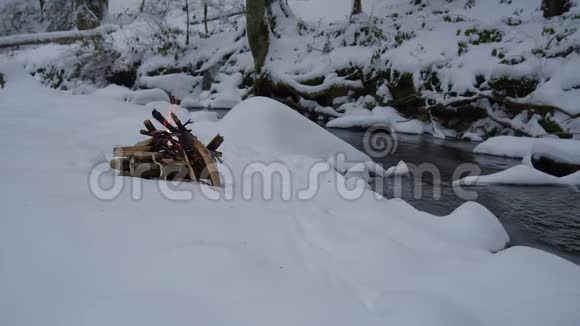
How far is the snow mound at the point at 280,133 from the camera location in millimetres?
4145

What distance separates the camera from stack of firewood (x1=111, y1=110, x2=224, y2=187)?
2564 mm

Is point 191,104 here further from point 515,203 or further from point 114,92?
point 515,203

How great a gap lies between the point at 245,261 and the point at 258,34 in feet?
32.1

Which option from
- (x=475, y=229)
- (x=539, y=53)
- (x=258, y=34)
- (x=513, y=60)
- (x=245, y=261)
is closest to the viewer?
(x=245, y=261)

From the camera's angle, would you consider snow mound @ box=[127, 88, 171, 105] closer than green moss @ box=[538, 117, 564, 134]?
No

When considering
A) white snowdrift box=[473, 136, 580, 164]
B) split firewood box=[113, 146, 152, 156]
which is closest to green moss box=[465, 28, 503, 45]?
white snowdrift box=[473, 136, 580, 164]

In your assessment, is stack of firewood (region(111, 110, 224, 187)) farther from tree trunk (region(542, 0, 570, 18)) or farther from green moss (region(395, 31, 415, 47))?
tree trunk (region(542, 0, 570, 18))

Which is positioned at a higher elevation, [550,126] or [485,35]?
[485,35]

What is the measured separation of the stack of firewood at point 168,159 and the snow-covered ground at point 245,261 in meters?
0.17

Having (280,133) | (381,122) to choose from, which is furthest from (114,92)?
(280,133)

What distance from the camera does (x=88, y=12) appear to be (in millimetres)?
12680

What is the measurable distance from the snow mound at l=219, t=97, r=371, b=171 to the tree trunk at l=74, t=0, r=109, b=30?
36.8 feet

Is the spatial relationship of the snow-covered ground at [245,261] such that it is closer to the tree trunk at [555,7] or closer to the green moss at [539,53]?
the green moss at [539,53]

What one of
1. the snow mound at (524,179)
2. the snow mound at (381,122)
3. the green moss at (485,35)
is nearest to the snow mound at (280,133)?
the snow mound at (524,179)
